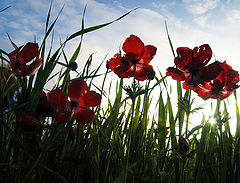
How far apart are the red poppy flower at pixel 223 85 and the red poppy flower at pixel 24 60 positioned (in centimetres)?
65

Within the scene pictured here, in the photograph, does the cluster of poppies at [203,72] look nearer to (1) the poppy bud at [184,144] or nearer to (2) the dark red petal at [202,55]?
(2) the dark red petal at [202,55]

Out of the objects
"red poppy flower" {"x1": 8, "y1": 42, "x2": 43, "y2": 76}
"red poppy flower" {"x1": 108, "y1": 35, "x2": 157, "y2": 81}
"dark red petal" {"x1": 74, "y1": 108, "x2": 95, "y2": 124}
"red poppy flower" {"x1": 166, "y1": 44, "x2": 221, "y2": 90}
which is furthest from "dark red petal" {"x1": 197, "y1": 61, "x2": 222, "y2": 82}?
"red poppy flower" {"x1": 8, "y1": 42, "x2": 43, "y2": 76}

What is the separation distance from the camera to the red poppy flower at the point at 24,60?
0.68m

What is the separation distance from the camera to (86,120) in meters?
0.61

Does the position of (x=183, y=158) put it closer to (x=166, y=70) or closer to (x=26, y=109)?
(x=166, y=70)

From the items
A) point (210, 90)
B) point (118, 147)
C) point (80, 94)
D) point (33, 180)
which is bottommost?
point (33, 180)

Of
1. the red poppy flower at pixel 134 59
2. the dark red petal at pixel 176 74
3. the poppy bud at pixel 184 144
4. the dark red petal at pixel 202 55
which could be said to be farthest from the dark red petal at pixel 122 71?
the poppy bud at pixel 184 144

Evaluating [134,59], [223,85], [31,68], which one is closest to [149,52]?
[134,59]

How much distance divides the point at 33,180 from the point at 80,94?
0.26 meters

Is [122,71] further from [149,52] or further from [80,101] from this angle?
[80,101]

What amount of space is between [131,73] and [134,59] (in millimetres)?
99

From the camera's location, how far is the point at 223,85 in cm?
89

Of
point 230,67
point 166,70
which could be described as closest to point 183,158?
point 166,70

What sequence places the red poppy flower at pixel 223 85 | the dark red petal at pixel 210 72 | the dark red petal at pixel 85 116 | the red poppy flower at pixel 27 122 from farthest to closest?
the red poppy flower at pixel 223 85 < the dark red petal at pixel 210 72 < the dark red petal at pixel 85 116 < the red poppy flower at pixel 27 122
